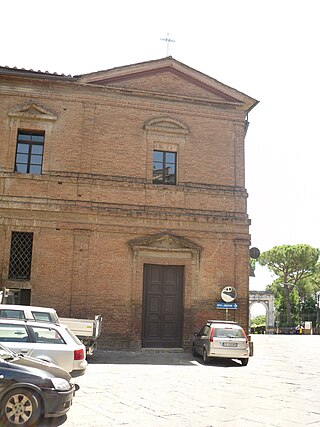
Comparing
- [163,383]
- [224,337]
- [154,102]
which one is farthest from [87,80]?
[163,383]

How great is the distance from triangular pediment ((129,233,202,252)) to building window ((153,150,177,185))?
2.28 meters

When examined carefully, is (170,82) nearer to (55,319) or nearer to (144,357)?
(144,357)

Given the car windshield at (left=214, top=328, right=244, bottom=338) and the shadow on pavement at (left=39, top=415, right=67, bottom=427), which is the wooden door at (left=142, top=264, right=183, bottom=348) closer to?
the car windshield at (left=214, top=328, right=244, bottom=338)

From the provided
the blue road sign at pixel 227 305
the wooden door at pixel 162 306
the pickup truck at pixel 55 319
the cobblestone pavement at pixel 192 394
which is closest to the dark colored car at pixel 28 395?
the cobblestone pavement at pixel 192 394

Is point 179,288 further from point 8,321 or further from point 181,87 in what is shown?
point 8,321

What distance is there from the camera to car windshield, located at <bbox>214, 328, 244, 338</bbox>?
625 inches

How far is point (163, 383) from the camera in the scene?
11.4 m

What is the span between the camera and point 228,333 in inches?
631

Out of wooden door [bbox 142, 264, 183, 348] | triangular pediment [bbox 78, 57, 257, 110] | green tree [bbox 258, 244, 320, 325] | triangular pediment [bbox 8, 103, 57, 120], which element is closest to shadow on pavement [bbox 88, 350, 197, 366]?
wooden door [bbox 142, 264, 183, 348]

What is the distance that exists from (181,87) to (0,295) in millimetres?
11004

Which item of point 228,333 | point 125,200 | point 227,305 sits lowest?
point 228,333

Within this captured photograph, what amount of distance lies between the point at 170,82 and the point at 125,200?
5.48 m

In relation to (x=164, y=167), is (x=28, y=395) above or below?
below

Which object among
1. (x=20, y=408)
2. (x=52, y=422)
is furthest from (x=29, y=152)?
(x=20, y=408)
